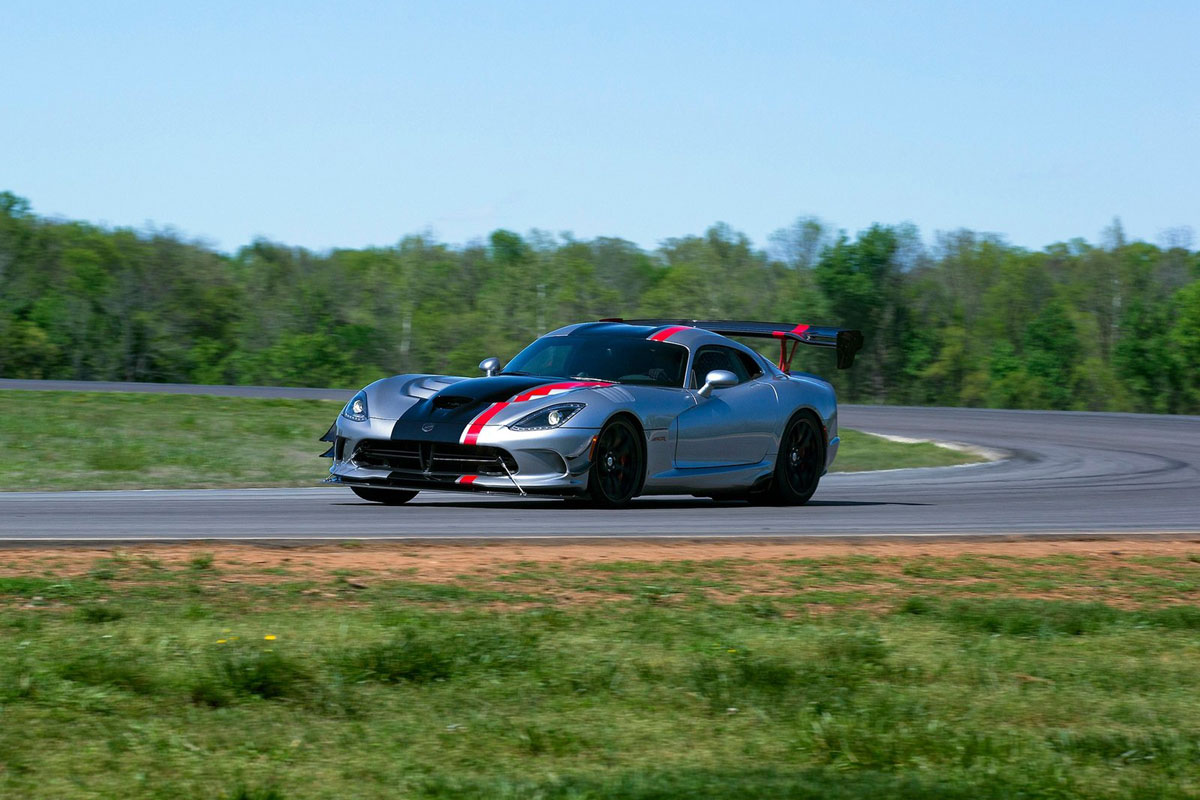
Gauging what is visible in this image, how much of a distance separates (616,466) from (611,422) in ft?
1.34

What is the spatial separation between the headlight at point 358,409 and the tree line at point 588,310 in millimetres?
45668

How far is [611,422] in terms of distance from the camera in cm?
1105

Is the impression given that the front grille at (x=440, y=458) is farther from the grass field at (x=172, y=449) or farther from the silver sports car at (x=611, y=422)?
the grass field at (x=172, y=449)

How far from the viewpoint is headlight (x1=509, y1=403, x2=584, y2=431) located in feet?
35.2

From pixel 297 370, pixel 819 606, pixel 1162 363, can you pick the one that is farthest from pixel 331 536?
pixel 1162 363

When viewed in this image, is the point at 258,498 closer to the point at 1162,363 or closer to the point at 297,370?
the point at 297,370

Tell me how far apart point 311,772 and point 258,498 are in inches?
337

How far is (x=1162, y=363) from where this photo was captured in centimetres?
6681

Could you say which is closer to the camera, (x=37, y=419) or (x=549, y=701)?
(x=549, y=701)

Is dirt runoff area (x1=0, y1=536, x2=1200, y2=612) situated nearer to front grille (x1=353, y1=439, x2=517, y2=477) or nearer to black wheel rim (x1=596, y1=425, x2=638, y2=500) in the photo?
front grille (x1=353, y1=439, x2=517, y2=477)

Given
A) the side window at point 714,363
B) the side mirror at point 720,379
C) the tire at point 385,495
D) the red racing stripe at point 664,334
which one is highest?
the red racing stripe at point 664,334

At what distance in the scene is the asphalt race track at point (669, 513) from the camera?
9.25m

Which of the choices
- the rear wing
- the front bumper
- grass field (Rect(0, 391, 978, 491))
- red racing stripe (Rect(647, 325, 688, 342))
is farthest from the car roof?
grass field (Rect(0, 391, 978, 491))

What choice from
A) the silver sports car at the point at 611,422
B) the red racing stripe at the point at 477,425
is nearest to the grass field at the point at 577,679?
the red racing stripe at the point at 477,425
